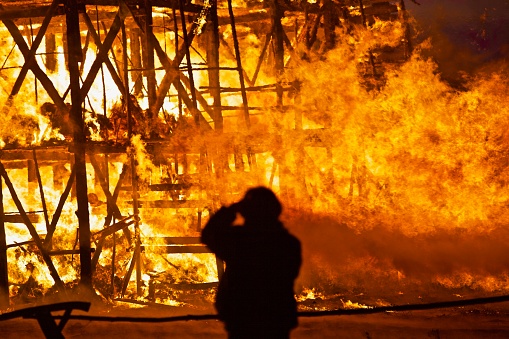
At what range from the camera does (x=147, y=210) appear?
1148 centimetres

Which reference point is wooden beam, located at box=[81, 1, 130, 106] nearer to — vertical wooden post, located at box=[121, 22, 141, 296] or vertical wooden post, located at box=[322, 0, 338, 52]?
vertical wooden post, located at box=[121, 22, 141, 296]

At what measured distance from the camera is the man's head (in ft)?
13.6

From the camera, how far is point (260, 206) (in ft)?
13.6

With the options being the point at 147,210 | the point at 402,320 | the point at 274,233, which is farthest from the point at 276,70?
the point at 274,233

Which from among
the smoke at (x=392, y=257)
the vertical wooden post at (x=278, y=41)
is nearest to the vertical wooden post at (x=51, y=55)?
the vertical wooden post at (x=278, y=41)

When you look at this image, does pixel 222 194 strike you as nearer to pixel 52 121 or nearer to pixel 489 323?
pixel 52 121

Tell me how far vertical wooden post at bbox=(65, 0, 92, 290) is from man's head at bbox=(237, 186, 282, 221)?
5.53 meters

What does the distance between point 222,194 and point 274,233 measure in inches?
235

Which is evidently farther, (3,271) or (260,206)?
(3,271)

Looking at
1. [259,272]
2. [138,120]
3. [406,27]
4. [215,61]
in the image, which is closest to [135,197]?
[138,120]

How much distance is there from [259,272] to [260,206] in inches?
20.7

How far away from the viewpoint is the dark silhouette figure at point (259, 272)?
13.7 feet

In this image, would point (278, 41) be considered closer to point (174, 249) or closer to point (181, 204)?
point (181, 204)

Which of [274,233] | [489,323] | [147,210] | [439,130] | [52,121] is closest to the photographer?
[274,233]
